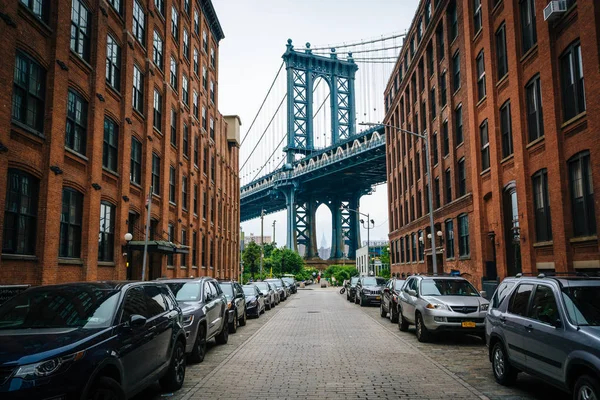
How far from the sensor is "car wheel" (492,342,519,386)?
7848 millimetres

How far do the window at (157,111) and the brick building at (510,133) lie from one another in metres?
15.2

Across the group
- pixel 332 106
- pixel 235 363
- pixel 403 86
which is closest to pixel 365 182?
pixel 332 106

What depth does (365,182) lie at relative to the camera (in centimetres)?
8862

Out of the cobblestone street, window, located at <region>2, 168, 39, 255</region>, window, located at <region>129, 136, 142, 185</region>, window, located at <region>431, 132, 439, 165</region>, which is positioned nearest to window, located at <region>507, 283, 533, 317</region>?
the cobblestone street

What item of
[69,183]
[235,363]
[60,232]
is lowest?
[235,363]

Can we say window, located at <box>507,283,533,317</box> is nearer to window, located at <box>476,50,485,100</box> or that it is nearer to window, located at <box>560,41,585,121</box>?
window, located at <box>560,41,585,121</box>

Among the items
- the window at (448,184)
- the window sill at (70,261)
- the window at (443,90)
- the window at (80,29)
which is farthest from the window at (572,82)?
the window sill at (70,261)

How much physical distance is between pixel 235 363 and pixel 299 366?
131 cm

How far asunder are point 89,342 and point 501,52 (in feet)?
68.1

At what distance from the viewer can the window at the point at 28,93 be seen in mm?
14211

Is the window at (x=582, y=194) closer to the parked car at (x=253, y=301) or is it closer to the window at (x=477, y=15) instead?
the window at (x=477, y=15)

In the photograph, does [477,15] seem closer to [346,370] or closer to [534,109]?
[534,109]

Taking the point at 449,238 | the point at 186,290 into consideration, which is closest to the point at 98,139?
the point at 186,290

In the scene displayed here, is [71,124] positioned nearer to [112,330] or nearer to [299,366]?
[299,366]
